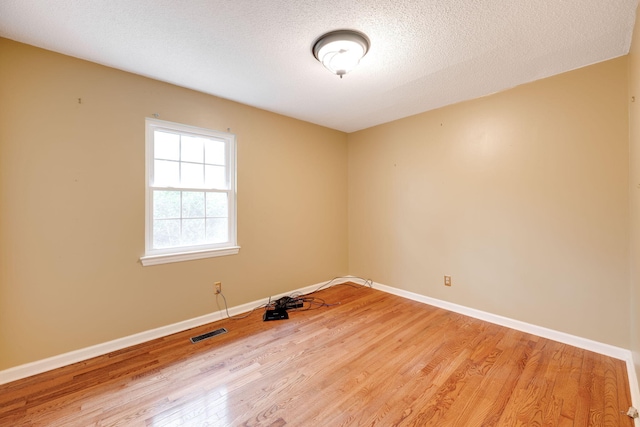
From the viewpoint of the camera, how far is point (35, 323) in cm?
191

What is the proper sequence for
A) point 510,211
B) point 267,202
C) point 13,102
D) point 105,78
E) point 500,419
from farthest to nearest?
point 267,202 < point 510,211 < point 105,78 < point 13,102 < point 500,419

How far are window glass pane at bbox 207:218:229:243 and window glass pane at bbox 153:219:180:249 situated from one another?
312 millimetres

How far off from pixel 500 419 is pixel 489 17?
2397 millimetres

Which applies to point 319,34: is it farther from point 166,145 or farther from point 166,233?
point 166,233

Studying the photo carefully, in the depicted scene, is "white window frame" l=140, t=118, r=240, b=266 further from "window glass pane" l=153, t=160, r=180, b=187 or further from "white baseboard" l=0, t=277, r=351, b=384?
"white baseboard" l=0, t=277, r=351, b=384

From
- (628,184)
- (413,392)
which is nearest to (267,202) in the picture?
(413,392)

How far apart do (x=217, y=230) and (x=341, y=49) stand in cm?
213

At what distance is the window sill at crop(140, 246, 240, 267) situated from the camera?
2.36 m

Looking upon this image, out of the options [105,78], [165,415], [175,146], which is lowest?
[165,415]

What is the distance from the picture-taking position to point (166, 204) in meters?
2.51

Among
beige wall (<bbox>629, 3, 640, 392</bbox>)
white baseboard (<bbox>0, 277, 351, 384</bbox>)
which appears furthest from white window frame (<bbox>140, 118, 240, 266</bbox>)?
beige wall (<bbox>629, 3, 640, 392</bbox>)

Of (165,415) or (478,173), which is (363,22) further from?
(165,415)

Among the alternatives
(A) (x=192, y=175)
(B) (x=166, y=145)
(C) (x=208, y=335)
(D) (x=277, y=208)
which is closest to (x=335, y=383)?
(C) (x=208, y=335)

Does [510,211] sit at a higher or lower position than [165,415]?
higher
